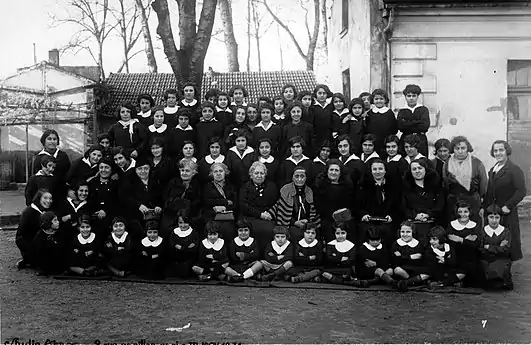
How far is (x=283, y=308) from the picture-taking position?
20.4 ft

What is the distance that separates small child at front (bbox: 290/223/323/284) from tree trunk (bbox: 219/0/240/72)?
13.2 m

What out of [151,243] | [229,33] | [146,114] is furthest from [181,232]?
[229,33]

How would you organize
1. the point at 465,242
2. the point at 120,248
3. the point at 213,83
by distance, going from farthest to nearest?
the point at 213,83, the point at 120,248, the point at 465,242

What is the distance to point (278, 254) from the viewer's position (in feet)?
25.0

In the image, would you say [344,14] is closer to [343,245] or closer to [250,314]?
[343,245]

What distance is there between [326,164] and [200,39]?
5239 millimetres

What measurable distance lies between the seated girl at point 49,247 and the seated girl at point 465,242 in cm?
481

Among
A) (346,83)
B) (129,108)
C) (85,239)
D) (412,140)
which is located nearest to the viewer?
(85,239)

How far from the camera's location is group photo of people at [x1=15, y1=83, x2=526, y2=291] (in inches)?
289

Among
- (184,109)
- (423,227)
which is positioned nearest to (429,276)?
(423,227)

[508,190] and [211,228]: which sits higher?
[508,190]

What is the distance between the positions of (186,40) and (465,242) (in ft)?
23.1

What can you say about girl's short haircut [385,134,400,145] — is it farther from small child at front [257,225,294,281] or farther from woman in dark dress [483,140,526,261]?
small child at front [257,225,294,281]

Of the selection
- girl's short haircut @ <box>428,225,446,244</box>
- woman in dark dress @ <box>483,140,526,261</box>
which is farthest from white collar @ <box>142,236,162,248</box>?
woman in dark dress @ <box>483,140,526,261</box>
